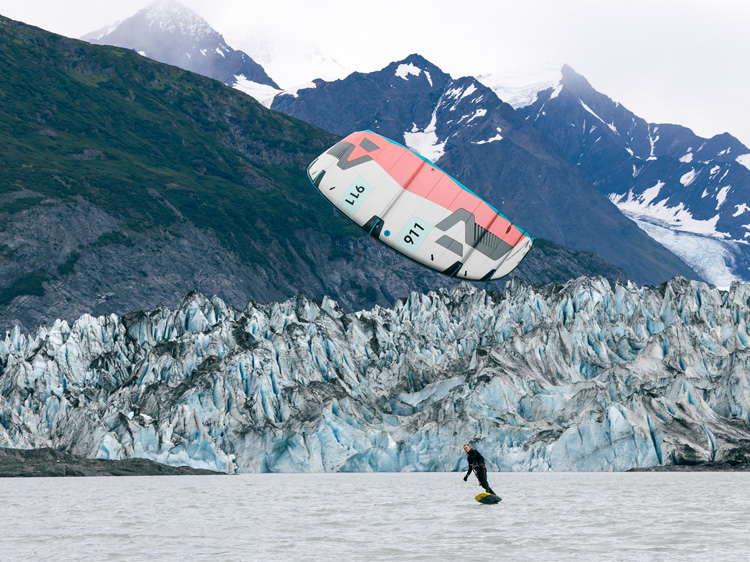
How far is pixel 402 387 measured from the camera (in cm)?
8075

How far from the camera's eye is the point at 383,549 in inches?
1063

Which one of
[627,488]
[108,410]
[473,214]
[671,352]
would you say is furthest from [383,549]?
[671,352]

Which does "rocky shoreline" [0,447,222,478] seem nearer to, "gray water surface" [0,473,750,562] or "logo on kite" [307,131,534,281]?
"gray water surface" [0,473,750,562]

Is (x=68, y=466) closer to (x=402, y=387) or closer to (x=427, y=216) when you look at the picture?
(x=402, y=387)

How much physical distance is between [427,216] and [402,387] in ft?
125

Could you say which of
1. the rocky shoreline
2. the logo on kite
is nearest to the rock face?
the rocky shoreline

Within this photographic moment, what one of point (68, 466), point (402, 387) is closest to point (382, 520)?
point (68, 466)

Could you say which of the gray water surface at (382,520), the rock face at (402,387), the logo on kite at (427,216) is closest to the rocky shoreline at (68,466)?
the rock face at (402,387)

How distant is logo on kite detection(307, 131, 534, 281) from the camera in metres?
44.3

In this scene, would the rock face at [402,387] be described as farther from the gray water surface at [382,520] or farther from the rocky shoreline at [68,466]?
the gray water surface at [382,520]

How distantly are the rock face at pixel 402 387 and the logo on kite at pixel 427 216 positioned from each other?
1980cm

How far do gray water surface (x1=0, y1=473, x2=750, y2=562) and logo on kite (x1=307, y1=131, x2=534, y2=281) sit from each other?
11533mm

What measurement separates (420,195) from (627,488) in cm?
1933

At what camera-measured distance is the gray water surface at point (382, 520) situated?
2659 cm
